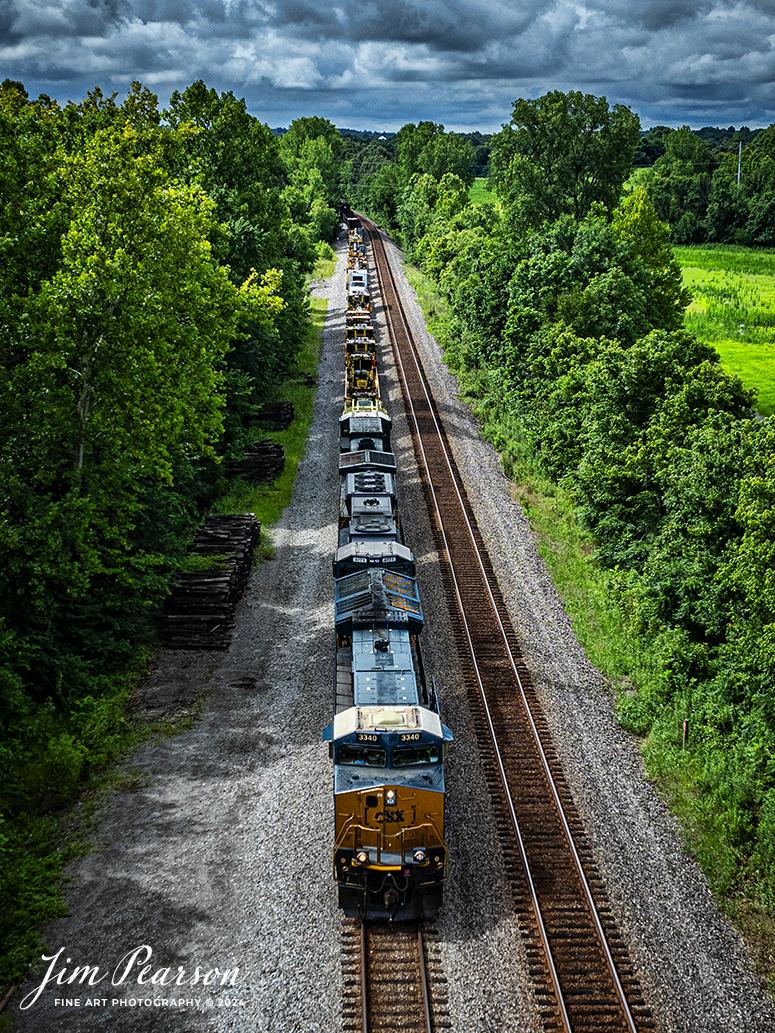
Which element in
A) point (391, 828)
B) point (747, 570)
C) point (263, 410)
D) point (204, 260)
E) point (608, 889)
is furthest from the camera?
point (263, 410)

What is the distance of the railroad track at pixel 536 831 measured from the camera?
43.8ft

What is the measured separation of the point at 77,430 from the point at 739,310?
7601cm

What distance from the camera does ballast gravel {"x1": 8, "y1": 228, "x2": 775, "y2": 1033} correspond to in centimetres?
1317

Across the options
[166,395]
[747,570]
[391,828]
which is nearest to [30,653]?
[166,395]

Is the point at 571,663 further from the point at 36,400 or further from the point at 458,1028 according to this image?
the point at 36,400

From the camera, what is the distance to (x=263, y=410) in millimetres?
42812

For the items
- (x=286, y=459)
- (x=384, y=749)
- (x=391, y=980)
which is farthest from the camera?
(x=286, y=459)

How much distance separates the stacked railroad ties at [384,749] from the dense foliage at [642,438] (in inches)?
252

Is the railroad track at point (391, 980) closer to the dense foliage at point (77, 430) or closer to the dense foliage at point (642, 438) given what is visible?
the dense foliage at point (77, 430)

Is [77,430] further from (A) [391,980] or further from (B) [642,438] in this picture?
A: (B) [642,438]

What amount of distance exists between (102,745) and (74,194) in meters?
14.1

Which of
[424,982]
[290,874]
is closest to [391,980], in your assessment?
[424,982]

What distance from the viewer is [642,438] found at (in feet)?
88.6

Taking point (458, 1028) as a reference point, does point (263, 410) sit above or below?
above
